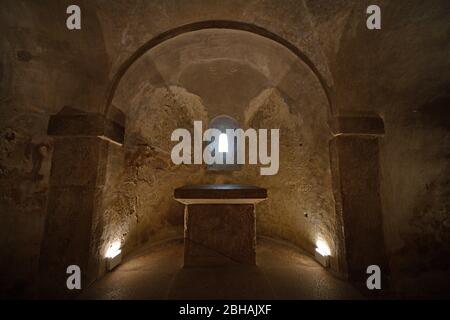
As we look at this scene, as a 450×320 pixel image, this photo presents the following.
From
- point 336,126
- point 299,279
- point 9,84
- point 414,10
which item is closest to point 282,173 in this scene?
point 336,126

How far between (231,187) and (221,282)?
1.15 metres

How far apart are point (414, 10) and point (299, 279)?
362 centimetres

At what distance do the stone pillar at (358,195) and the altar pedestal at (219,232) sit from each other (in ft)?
3.68

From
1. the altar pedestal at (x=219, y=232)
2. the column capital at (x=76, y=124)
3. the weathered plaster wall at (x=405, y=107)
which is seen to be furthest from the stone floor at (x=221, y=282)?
the column capital at (x=76, y=124)

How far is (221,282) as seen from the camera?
2.56 meters

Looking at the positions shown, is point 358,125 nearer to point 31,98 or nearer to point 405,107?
point 405,107

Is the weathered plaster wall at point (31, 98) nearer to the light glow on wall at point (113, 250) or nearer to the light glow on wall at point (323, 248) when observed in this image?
the light glow on wall at point (113, 250)

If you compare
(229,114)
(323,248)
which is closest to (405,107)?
(323,248)

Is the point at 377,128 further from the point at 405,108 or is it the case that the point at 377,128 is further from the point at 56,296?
the point at 56,296

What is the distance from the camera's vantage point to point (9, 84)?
109 inches

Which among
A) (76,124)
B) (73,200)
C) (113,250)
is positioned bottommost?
(113,250)

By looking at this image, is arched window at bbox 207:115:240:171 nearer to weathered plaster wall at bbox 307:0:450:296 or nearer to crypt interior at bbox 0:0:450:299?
crypt interior at bbox 0:0:450:299

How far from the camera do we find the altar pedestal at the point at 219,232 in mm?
2914

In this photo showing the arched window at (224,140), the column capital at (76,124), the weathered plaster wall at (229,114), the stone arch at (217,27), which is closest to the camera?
the column capital at (76,124)
